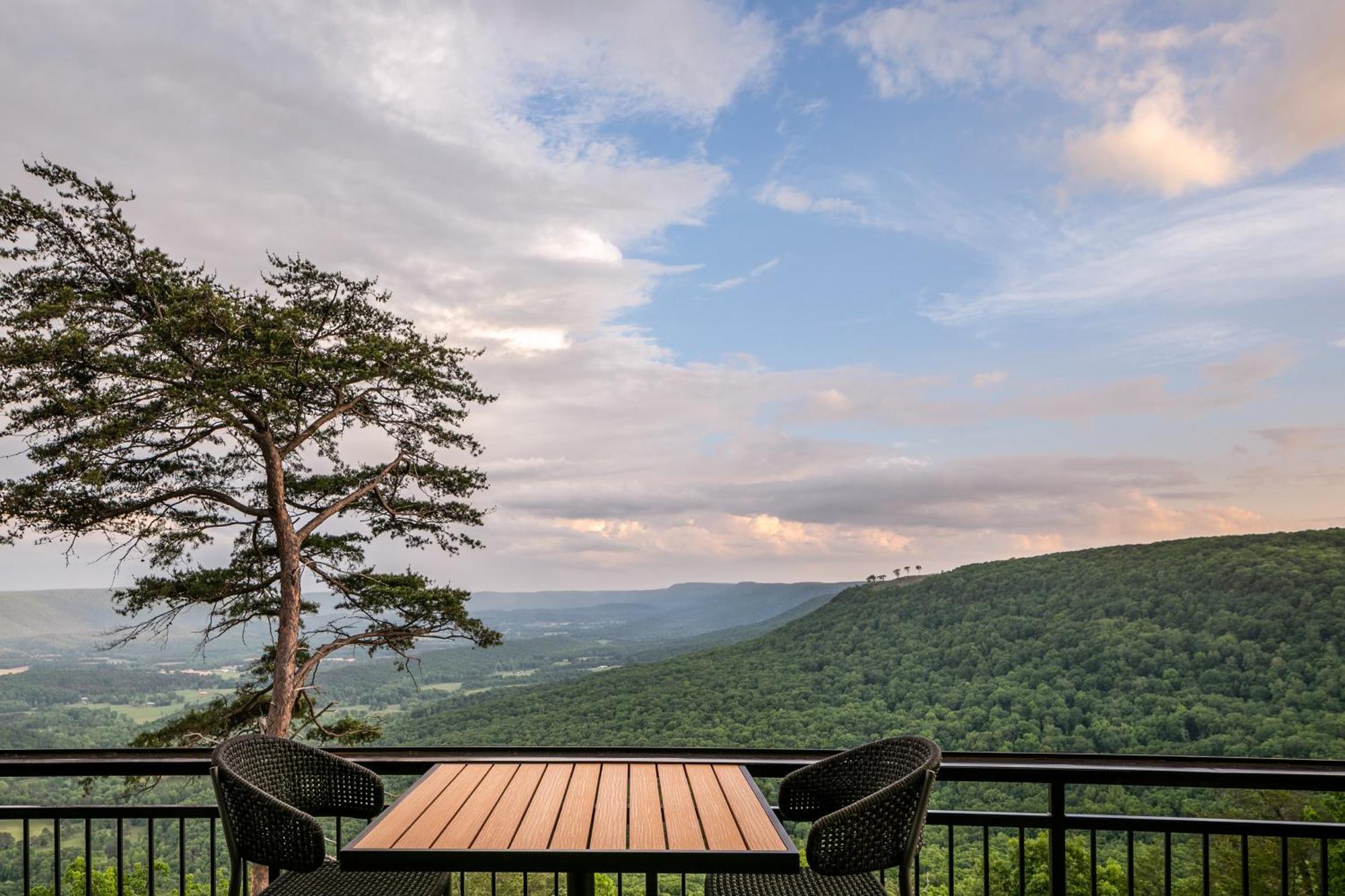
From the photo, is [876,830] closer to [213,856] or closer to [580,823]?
[580,823]

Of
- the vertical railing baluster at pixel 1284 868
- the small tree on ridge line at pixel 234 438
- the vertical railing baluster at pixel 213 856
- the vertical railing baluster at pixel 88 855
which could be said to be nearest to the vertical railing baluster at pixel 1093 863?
the vertical railing baluster at pixel 1284 868

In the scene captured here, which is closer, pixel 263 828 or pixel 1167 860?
pixel 263 828

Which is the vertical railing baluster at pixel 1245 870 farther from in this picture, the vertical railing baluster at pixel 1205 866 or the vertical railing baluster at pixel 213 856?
the vertical railing baluster at pixel 213 856

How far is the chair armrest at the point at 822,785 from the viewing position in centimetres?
266

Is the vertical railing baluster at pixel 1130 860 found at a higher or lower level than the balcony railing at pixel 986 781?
lower

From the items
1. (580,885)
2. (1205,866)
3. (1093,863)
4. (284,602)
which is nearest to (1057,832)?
(1093,863)

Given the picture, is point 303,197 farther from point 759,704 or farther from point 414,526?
point 759,704

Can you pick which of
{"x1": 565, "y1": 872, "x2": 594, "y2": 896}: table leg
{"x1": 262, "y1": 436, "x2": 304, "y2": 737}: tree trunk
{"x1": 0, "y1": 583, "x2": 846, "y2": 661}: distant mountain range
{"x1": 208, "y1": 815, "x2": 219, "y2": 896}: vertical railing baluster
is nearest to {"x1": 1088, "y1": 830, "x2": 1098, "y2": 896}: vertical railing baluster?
{"x1": 565, "y1": 872, "x2": 594, "y2": 896}: table leg

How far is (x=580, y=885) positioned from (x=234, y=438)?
38.6 ft

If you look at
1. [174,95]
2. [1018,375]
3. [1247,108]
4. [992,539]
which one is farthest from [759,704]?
[174,95]

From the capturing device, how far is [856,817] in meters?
2.07

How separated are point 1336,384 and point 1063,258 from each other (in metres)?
7.23

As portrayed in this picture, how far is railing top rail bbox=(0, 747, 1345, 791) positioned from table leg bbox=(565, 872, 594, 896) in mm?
588

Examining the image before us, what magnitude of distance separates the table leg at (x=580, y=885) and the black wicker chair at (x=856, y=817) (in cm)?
39
